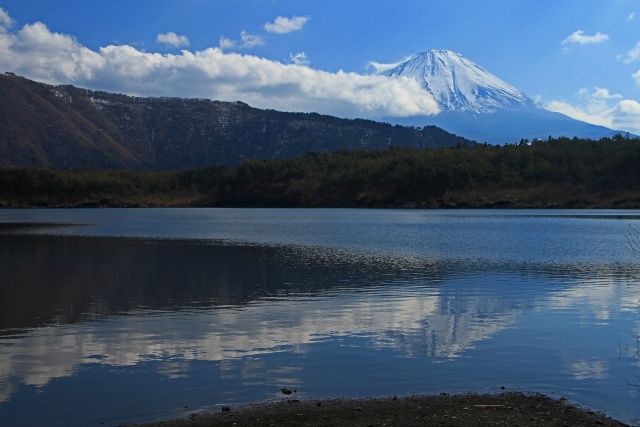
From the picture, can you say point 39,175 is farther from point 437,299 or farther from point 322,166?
point 437,299

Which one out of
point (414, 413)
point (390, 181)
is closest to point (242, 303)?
point (414, 413)

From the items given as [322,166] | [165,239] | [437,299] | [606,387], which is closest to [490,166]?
[322,166]

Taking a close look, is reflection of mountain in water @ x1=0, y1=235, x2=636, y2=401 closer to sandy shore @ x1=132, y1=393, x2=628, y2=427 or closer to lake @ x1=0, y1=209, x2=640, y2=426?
→ lake @ x1=0, y1=209, x2=640, y2=426

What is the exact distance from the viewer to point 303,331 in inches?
645

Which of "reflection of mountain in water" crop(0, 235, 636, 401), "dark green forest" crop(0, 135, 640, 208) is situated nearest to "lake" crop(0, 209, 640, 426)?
"reflection of mountain in water" crop(0, 235, 636, 401)

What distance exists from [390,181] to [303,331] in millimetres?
120260

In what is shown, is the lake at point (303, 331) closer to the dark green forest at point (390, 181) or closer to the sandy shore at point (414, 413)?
the sandy shore at point (414, 413)

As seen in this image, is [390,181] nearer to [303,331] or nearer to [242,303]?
[242,303]

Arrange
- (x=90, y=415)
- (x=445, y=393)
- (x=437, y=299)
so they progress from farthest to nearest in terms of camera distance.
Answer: (x=437, y=299), (x=445, y=393), (x=90, y=415)

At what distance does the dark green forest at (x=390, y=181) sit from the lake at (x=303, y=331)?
8490 centimetres

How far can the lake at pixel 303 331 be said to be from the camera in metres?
11.4

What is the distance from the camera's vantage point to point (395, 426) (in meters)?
9.25

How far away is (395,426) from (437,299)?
485 inches

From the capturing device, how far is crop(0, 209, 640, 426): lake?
11.4m
